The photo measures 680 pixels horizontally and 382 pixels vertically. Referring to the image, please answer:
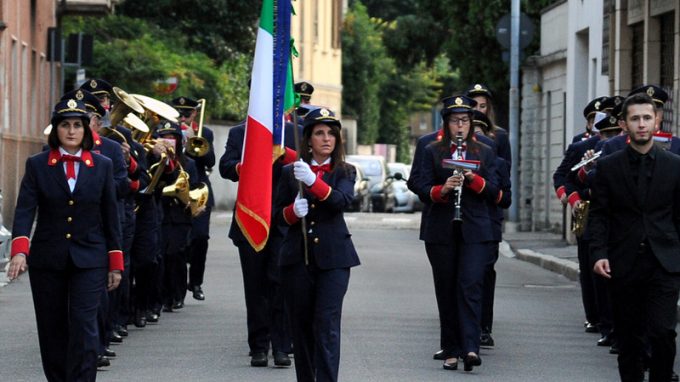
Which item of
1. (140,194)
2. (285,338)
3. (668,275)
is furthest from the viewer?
(140,194)

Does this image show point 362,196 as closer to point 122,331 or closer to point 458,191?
point 122,331

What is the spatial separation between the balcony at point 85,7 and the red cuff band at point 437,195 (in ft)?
80.7

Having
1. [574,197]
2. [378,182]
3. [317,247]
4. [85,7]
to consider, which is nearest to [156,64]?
[85,7]

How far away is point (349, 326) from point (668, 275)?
5383 millimetres

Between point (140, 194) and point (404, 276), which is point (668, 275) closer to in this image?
point (140, 194)

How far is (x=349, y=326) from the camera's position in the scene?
15484mm

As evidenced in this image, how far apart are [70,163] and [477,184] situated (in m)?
3.45

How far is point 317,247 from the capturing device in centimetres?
1060

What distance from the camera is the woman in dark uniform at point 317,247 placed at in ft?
34.0

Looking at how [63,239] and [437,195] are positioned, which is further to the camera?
[437,195]

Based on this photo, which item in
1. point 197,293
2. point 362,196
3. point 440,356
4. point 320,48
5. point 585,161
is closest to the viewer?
point 440,356

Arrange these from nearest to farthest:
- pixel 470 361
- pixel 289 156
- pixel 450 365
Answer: pixel 470 361, pixel 450 365, pixel 289 156

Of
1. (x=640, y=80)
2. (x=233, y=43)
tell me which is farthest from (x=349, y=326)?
(x=233, y=43)

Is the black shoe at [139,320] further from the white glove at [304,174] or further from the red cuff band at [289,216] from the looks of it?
the white glove at [304,174]
